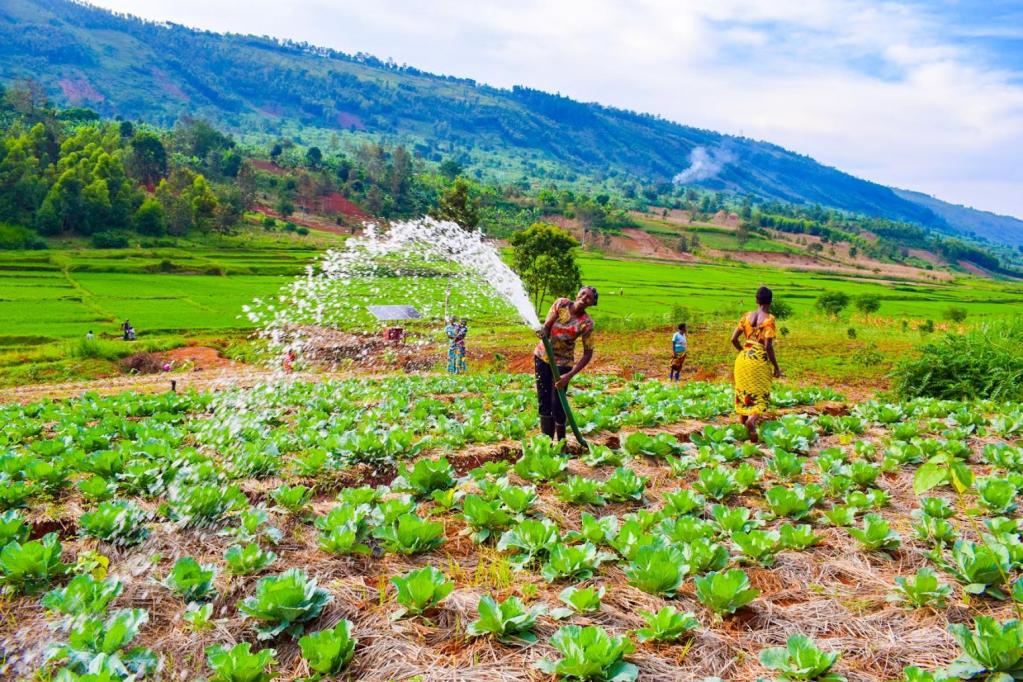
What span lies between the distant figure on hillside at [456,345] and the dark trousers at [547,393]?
17.0m

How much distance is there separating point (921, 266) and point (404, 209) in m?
127

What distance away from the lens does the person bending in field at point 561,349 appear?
356 inches

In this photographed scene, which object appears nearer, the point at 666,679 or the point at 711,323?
the point at 666,679

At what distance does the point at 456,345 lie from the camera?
2758 centimetres

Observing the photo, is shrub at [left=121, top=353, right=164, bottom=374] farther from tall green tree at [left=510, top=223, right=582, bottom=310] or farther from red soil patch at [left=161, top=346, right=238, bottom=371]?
tall green tree at [left=510, top=223, right=582, bottom=310]

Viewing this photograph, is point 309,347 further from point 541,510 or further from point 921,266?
point 921,266

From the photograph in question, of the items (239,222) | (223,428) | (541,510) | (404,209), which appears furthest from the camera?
(404,209)

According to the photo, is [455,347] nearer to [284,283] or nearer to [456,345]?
[456,345]

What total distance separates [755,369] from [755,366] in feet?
0.17

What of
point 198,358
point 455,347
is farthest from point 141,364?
point 455,347

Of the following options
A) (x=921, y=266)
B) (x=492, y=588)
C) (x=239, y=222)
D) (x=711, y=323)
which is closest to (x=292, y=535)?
(x=492, y=588)

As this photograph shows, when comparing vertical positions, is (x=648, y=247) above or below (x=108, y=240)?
above

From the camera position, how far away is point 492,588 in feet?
17.1

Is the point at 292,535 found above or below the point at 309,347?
above
